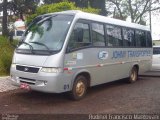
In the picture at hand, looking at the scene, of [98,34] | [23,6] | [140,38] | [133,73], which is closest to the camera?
[98,34]

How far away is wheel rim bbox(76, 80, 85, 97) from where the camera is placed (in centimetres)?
902

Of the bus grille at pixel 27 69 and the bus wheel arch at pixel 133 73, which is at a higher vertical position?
the bus grille at pixel 27 69

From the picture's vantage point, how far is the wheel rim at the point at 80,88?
9023mm

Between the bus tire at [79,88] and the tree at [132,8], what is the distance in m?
23.3

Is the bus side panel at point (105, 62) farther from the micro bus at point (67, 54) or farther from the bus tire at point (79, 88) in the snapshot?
the bus tire at point (79, 88)

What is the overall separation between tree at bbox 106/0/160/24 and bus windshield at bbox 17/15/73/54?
23.1 m

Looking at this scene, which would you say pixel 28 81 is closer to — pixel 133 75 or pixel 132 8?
pixel 133 75

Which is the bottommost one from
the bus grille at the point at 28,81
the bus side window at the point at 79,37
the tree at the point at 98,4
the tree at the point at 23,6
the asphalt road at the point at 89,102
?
the asphalt road at the point at 89,102

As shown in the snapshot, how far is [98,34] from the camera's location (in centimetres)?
1006

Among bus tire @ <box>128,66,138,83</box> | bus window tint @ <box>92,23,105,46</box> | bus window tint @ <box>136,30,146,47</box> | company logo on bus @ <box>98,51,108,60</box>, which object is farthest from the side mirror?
bus window tint @ <box>136,30,146,47</box>

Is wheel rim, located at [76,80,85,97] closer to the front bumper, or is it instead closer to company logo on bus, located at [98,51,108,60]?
the front bumper

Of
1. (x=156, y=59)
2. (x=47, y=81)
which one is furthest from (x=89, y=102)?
(x=156, y=59)

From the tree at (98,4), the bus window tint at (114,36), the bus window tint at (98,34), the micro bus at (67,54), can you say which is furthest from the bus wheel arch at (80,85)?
the tree at (98,4)

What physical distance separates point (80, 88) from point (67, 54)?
1323mm
